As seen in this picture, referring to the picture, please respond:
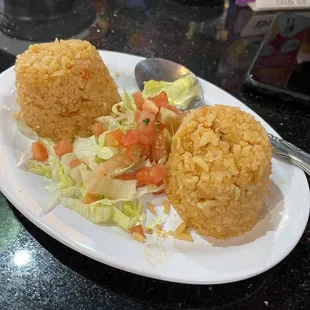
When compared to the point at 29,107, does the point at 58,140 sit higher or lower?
lower

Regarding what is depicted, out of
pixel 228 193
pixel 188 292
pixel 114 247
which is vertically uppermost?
pixel 228 193

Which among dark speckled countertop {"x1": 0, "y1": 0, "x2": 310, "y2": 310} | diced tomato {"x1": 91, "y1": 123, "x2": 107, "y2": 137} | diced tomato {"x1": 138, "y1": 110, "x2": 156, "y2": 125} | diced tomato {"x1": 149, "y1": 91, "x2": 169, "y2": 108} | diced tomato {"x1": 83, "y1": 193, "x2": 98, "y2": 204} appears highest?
diced tomato {"x1": 149, "y1": 91, "x2": 169, "y2": 108}

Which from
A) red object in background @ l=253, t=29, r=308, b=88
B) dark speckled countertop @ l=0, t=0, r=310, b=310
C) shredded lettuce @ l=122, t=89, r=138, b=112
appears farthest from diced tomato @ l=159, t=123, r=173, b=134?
red object in background @ l=253, t=29, r=308, b=88

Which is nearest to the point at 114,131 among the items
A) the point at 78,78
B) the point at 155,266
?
the point at 78,78

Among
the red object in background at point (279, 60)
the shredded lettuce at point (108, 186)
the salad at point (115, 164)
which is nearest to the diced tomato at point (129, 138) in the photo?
the salad at point (115, 164)

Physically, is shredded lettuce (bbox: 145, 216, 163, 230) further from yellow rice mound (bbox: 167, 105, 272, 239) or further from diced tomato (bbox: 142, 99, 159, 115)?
diced tomato (bbox: 142, 99, 159, 115)

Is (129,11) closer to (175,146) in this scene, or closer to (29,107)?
(29,107)
